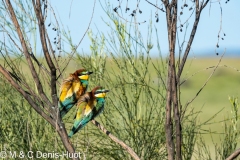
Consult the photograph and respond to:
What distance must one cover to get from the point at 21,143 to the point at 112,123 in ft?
2.02

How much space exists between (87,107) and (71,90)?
155mm

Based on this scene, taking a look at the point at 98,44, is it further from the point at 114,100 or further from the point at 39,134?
the point at 39,134

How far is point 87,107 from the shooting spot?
107 inches

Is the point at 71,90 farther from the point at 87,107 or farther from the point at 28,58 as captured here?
the point at 28,58

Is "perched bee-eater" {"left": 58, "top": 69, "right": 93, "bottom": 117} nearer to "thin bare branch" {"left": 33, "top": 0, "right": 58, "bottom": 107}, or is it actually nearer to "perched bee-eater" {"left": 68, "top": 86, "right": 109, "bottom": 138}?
"perched bee-eater" {"left": 68, "top": 86, "right": 109, "bottom": 138}

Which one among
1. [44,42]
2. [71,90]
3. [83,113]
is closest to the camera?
[44,42]

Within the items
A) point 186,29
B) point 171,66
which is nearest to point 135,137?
point 186,29

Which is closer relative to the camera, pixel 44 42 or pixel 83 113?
pixel 44 42

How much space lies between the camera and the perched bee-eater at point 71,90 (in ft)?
9.19

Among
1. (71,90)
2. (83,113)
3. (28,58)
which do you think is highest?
(28,58)

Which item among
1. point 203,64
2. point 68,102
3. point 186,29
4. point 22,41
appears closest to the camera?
point 22,41

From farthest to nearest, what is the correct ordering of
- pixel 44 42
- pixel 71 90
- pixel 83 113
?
1. pixel 71 90
2. pixel 83 113
3. pixel 44 42

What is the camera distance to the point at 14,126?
342 centimetres

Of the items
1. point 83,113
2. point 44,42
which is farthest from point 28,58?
point 83,113
